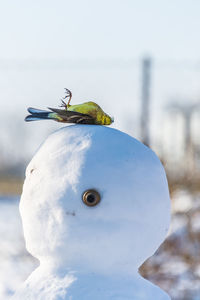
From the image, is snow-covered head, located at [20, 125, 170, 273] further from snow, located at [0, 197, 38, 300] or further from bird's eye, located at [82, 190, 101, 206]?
snow, located at [0, 197, 38, 300]

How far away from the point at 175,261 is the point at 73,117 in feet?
12.4

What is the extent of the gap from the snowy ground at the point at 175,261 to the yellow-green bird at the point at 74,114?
340 cm

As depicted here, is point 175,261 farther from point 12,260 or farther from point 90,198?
point 90,198

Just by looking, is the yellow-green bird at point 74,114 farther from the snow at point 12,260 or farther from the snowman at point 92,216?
the snow at point 12,260

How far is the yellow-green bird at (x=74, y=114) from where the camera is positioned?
7.85 feet

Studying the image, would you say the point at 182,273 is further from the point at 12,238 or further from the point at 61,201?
the point at 61,201

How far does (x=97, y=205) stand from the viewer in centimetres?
219

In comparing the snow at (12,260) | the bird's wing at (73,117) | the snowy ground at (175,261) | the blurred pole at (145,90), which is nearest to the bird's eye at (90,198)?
the bird's wing at (73,117)

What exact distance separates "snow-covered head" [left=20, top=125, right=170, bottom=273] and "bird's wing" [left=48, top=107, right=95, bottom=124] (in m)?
0.08

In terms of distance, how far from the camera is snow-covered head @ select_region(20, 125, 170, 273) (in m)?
2.20

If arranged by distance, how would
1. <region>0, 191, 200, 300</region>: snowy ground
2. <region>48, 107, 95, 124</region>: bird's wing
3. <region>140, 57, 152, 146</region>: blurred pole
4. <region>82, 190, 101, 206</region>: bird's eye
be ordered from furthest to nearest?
<region>140, 57, 152, 146</region>: blurred pole < <region>0, 191, 200, 300</region>: snowy ground < <region>48, 107, 95, 124</region>: bird's wing < <region>82, 190, 101, 206</region>: bird's eye

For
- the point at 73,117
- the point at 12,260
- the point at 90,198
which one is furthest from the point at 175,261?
the point at 90,198

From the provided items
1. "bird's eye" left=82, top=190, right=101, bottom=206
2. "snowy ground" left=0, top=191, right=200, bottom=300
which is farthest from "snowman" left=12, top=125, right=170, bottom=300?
"snowy ground" left=0, top=191, right=200, bottom=300

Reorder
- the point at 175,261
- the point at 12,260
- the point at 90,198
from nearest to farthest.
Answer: the point at 90,198
the point at 175,261
the point at 12,260
